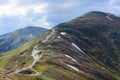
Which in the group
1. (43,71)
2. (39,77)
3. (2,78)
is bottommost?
(2,78)

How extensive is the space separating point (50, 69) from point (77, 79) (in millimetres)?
18743

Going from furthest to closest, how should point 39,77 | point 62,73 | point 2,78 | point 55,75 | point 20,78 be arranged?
point 62,73
point 55,75
point 39,77
point 20,78
point 2,78

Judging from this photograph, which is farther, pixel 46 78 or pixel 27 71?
pixel 27 71

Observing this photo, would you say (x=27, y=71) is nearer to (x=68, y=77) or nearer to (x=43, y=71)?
(x=43, y=71)

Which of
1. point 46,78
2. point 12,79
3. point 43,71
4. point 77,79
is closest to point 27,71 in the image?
point 43,71

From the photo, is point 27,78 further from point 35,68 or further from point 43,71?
point 35,68

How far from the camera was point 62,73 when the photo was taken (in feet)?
633

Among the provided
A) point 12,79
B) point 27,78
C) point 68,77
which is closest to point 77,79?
point 68,77

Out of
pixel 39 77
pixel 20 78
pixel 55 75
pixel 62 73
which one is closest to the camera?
pixel 20 78

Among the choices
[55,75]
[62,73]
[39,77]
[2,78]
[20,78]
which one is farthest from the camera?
[62,73]

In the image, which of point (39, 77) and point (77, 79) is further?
point (77, 79)

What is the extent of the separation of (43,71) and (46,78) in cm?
Result: 2246

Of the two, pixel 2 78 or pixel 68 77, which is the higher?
pixel 68 77

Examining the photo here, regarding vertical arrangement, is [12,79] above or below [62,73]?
below
